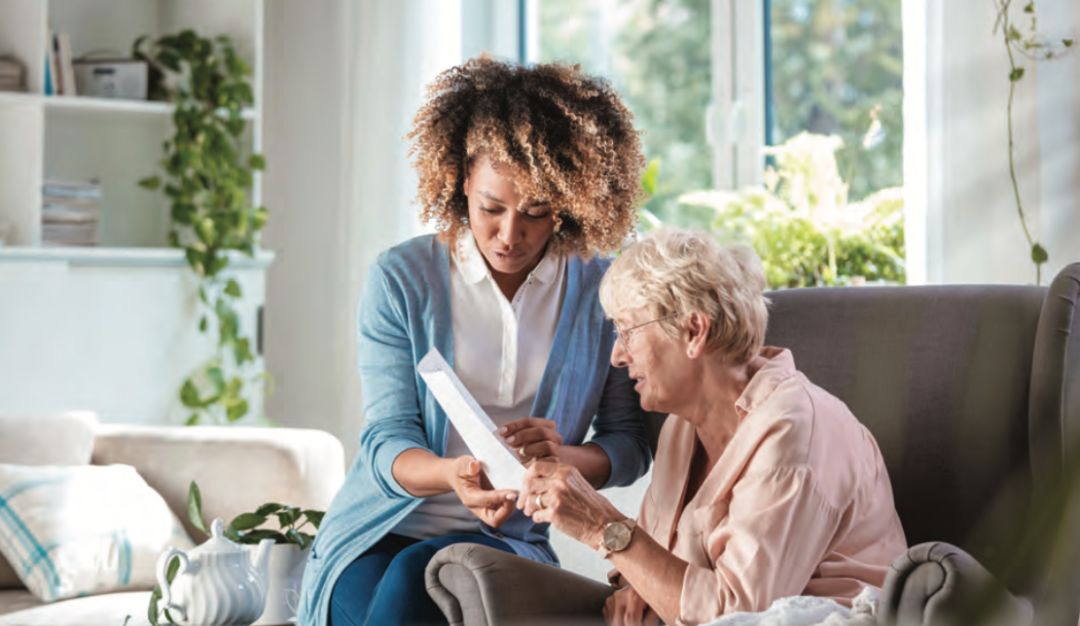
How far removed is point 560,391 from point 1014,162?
1311 mm

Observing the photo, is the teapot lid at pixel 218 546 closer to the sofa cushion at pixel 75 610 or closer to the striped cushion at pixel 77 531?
the sofa cushion at pixel 75 610

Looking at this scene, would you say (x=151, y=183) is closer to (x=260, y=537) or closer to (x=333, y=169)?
(x=333, y=169)

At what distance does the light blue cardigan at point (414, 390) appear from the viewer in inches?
74.6

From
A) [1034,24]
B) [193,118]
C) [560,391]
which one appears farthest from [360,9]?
[560,391]

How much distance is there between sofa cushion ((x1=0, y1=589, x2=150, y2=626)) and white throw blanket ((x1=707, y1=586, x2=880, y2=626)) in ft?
4.28

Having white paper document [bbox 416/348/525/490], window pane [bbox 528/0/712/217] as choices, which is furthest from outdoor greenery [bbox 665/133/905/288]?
white paper document [bbox 416/348/525/490]

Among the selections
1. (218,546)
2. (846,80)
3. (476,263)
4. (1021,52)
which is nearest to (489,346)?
(476,263)

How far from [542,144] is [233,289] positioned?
88.8 inches

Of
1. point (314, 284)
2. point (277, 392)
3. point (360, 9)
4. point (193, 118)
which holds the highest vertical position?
point (360, 9)

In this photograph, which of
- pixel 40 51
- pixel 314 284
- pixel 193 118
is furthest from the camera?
pixel 314 284

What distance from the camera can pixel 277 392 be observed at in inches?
169

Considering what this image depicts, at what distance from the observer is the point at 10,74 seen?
356 centimetres

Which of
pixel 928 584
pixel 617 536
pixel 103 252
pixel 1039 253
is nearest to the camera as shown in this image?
pixel 928 584

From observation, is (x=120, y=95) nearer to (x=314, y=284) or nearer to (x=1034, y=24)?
(x=314, y=284)
